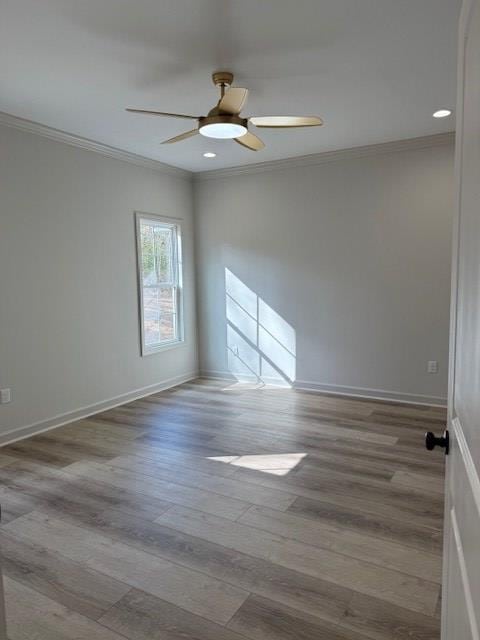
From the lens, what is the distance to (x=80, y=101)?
328 centimetres

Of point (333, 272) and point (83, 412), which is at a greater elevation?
point (333, 272)

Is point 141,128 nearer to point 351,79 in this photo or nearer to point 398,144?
point 351,79

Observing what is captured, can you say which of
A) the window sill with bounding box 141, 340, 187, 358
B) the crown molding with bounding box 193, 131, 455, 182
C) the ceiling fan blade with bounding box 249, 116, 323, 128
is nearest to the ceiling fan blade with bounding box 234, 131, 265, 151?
the ceiling fan blade with bounding box 249, 116, 323, 128

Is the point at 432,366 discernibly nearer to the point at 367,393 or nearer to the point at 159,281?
the point at 367,393

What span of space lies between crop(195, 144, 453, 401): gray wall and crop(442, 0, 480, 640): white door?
140 inches

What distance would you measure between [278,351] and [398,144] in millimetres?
2662

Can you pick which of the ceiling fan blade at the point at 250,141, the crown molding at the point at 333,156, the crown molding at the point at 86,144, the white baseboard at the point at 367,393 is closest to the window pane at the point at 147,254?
the crown molding at the point at 86,144

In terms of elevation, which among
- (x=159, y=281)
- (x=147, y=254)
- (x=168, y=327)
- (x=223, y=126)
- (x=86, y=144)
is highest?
(x=86, y=144)

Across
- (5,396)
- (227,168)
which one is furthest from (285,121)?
(5,396)

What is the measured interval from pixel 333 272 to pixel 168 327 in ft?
7.21

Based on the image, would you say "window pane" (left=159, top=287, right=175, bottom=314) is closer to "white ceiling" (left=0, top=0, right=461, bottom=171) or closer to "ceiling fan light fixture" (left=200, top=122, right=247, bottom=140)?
"white ceiling" (left=0, top=0, right=461, bottom=171)

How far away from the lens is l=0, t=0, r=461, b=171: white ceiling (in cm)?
220

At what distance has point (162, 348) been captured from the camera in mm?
5344

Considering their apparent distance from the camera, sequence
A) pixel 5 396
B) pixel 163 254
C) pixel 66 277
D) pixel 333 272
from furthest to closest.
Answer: pixel 163 254 → pixel 333 272 → pixel 66 277 → pixel 5 396
